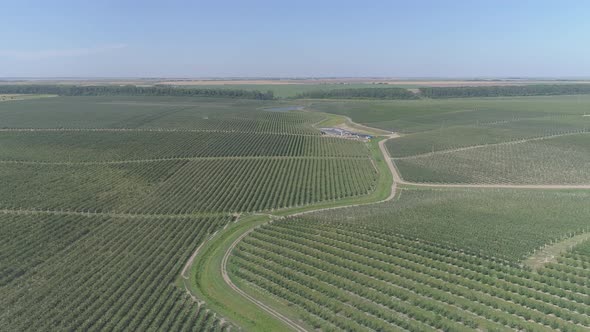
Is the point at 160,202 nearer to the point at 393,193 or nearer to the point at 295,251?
the point at 295,251

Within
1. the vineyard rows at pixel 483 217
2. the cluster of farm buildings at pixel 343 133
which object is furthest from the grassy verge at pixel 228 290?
the cluster of farm buildings at pixel 343 133

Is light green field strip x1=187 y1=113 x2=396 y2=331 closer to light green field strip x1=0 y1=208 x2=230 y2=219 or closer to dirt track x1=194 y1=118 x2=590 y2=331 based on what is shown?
dirt track x1=194 y1=118 x2=590 y2=331

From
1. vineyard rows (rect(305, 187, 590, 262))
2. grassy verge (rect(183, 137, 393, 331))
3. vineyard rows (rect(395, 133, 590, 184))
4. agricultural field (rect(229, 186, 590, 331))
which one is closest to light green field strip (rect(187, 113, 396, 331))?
grassy verge (rect(183, 137, 393, 331))

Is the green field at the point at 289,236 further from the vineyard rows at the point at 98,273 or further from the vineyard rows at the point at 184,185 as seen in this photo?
the vineyard rows at the point at 184,185

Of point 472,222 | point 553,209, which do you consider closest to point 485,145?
point 553,209

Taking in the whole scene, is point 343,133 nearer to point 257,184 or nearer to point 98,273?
point 257,184

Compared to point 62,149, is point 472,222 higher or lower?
lower
